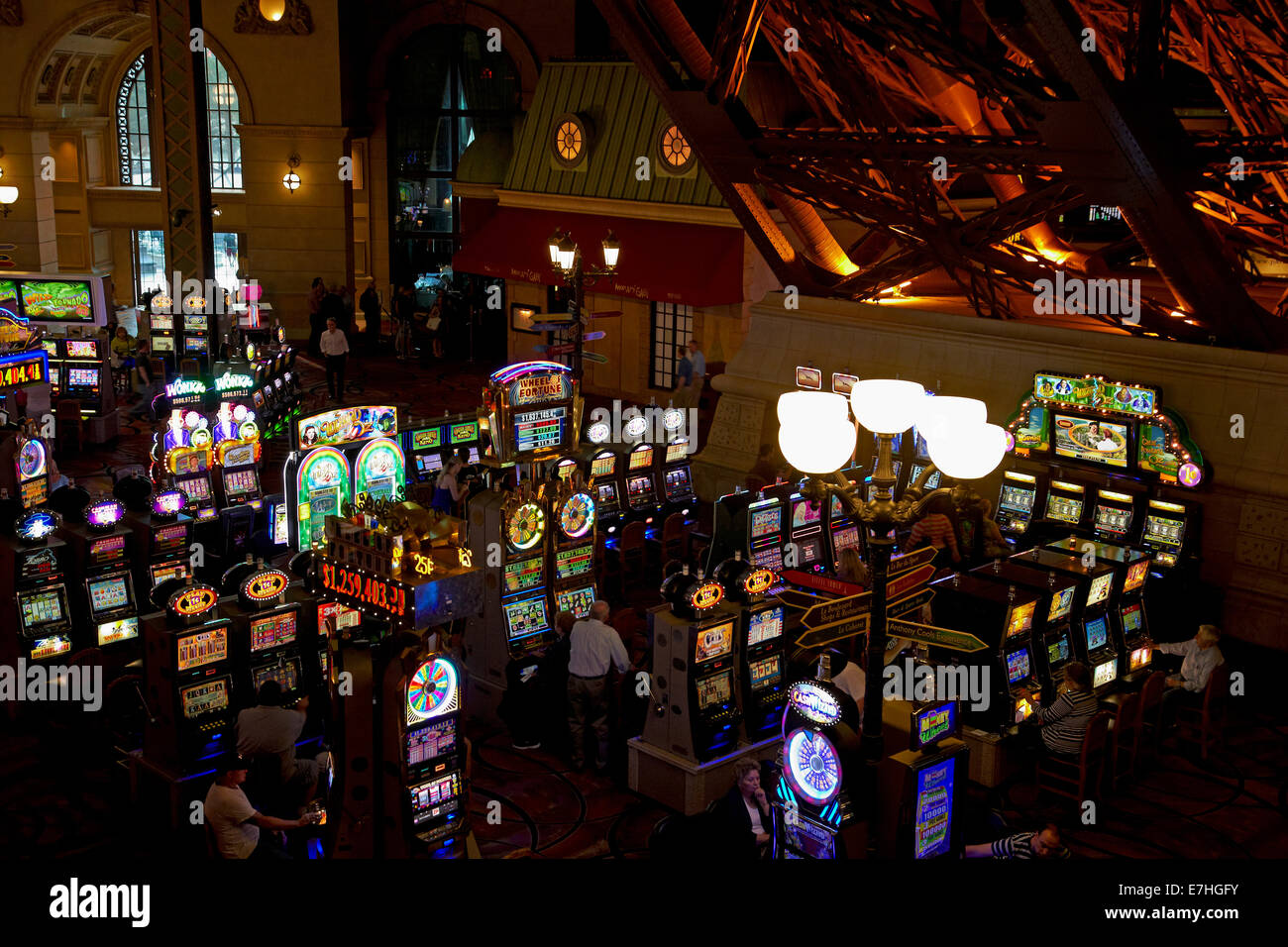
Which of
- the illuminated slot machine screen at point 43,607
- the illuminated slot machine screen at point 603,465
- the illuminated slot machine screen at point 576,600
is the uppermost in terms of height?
the illuminated slot machine screen at point 603,465

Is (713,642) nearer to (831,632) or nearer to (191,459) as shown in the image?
(831,632)

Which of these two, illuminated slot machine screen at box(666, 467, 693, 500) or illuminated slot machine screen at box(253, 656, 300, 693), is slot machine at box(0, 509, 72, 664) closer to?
illuminated slot machine screen at box(253, 656, 300, 693)

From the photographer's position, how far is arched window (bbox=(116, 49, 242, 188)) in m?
31.4

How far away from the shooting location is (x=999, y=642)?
1175 cm

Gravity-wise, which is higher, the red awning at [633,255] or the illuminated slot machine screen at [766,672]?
the red awning at [633,255]

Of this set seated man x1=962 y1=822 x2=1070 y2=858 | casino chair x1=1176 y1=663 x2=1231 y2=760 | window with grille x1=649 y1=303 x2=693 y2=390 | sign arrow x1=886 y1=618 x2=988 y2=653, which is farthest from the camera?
window with grille x1=649 y1=303 x2=693 y2=390

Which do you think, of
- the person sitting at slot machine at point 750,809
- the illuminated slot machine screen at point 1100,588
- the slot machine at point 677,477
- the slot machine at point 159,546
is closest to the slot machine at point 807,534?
the slot machine at point 677,477

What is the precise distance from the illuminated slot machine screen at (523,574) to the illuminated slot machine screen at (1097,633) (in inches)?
206

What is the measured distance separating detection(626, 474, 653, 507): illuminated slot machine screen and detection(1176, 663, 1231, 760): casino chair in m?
7.12

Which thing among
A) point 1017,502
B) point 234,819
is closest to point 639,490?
point 1017,502

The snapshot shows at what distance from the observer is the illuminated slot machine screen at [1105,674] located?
40.8 feet

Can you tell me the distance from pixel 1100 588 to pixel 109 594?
9.47 meters

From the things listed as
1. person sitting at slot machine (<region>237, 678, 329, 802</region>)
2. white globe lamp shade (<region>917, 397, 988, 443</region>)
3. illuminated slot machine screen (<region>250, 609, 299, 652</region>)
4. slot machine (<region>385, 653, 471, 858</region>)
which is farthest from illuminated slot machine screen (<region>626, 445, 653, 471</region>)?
white globe lamp shade (<region>917, 397, 988, 443</region>)

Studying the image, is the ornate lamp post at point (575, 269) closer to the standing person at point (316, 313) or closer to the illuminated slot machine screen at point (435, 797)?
the illuminated slot machine screen at point (435, 797)
